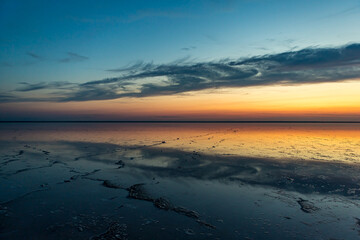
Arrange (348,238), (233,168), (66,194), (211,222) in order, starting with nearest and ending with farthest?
(348,238)
(211,222)
(66,194)
(233,168)

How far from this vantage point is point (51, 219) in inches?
361

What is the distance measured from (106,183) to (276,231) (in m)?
9.43

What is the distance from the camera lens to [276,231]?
325 inches

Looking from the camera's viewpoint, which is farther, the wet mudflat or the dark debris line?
the dark debris line

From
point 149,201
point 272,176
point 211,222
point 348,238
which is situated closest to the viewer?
point 348,238

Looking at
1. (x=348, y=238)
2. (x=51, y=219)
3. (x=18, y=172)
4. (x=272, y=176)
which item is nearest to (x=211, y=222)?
(x=348, y=238)

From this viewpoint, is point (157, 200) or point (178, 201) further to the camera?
point (157, 200)

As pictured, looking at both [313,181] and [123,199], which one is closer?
[123,199]

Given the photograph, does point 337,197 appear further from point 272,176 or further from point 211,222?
point 211,222

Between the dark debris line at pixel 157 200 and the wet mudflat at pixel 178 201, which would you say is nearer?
the wet mudflat at pixel 178 201

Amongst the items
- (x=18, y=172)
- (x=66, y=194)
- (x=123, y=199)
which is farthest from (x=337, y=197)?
(x=18, y=172)

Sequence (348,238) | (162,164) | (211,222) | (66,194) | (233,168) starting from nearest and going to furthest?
(348,238) < (211,222) < (66,194) < (233,168) < (162,164)

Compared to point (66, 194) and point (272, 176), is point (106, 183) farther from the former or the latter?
point (272, 176)

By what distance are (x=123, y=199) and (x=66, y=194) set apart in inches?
119
